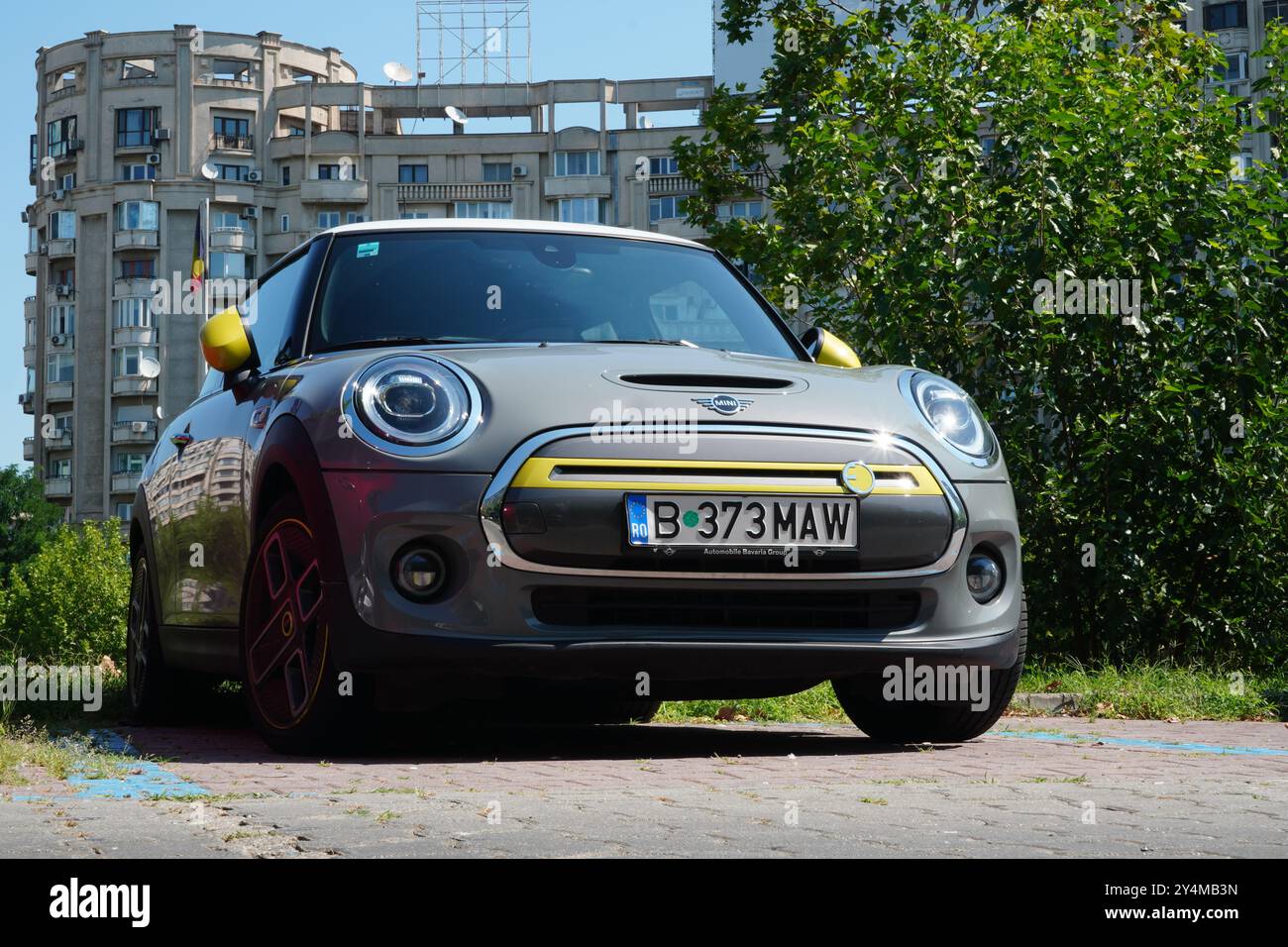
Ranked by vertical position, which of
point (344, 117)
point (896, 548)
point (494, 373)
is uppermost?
point (344, 117)

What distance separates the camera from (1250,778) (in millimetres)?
5238

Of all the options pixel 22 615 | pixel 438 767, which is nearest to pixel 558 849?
pixel 438 767

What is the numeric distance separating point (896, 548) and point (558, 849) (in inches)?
94.2

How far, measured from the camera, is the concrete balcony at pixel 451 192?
3674 inches

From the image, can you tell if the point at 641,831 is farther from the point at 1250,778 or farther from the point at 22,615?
the point at 22,615

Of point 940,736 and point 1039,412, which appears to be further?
point 1039,412

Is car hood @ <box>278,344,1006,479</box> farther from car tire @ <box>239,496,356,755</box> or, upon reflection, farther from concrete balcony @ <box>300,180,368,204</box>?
concrete balcony @ <box>300,180,368,204</box>

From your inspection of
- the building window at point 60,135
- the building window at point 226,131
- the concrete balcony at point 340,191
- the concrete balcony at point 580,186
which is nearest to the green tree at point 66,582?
the concrete balcony at point 340,191

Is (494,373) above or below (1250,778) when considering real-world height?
above

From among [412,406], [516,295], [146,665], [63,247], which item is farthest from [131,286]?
[412,406]

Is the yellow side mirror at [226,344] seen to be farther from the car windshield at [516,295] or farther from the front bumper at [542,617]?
the front bumper at [542,617]

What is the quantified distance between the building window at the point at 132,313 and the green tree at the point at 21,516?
38.6 ft
